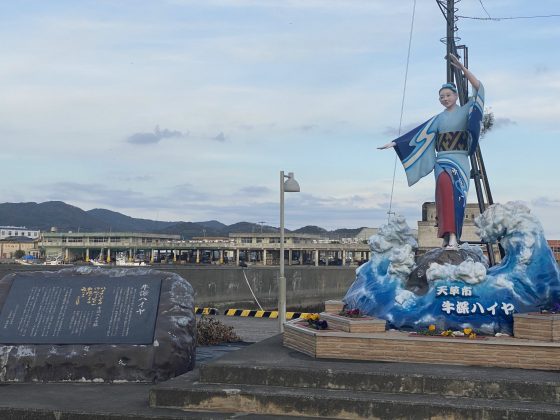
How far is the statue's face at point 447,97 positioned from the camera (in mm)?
14844

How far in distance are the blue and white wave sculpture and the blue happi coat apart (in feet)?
4.13

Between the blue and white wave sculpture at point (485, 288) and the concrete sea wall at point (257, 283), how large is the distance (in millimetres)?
13551

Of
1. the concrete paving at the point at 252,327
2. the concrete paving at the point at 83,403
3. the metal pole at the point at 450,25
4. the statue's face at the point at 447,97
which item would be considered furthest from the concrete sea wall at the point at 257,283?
the metal pole at the point at 450,25

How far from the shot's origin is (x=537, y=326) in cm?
1105

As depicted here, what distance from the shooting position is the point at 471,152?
1488 centimetres

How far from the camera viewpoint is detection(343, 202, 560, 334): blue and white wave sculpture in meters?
12.1

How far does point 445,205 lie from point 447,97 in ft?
7.70

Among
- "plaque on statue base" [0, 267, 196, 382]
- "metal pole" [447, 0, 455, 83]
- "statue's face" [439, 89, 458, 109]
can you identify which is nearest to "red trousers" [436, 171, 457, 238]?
"statue's face" [439, 89, 458, 109]

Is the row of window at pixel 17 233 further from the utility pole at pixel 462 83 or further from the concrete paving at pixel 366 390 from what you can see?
the concrete paving at pixel 366 390

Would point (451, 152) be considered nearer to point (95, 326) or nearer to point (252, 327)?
point (95, 326)

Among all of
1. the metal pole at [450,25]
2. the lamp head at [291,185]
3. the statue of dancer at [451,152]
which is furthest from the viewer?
the metal pole at [450,25]

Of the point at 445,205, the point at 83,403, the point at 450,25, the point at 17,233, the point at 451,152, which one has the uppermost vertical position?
the point at 450,25

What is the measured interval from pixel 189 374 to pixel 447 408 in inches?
161

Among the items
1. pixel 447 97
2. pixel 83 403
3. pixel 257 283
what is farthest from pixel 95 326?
pixel 257 283
